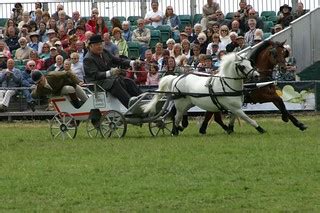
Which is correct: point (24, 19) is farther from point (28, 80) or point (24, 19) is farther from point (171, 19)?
point (28, 80)

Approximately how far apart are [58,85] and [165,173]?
21.8 ft

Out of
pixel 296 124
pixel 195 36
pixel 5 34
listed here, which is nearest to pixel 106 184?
pixel 296 124

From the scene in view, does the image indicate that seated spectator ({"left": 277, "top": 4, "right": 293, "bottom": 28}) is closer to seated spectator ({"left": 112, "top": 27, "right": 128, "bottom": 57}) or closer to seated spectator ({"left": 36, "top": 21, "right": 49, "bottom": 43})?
seated spectator ({"left": 112, "top": 27, "right": 128, "bottom": 57})

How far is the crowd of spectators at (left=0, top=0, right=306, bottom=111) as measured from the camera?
27.5 m

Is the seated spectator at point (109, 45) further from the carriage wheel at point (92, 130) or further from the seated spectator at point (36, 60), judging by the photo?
the carriage wheel at point (92, 130)

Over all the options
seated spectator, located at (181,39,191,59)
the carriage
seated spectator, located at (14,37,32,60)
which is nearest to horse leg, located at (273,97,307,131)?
the carriage

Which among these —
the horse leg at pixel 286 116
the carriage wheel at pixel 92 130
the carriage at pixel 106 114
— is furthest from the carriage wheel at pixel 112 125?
the horse leg at pixel 286 116

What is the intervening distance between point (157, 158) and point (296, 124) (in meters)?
5.02

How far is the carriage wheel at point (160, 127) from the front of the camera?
22.1m

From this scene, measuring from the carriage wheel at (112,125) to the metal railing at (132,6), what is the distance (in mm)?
11252

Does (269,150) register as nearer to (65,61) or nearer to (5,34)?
(65,61)

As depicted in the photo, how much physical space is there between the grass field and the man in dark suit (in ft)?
2.73

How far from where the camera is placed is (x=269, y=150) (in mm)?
17938

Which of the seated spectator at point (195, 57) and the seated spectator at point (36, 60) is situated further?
the seated spectator at point (36, 60)
